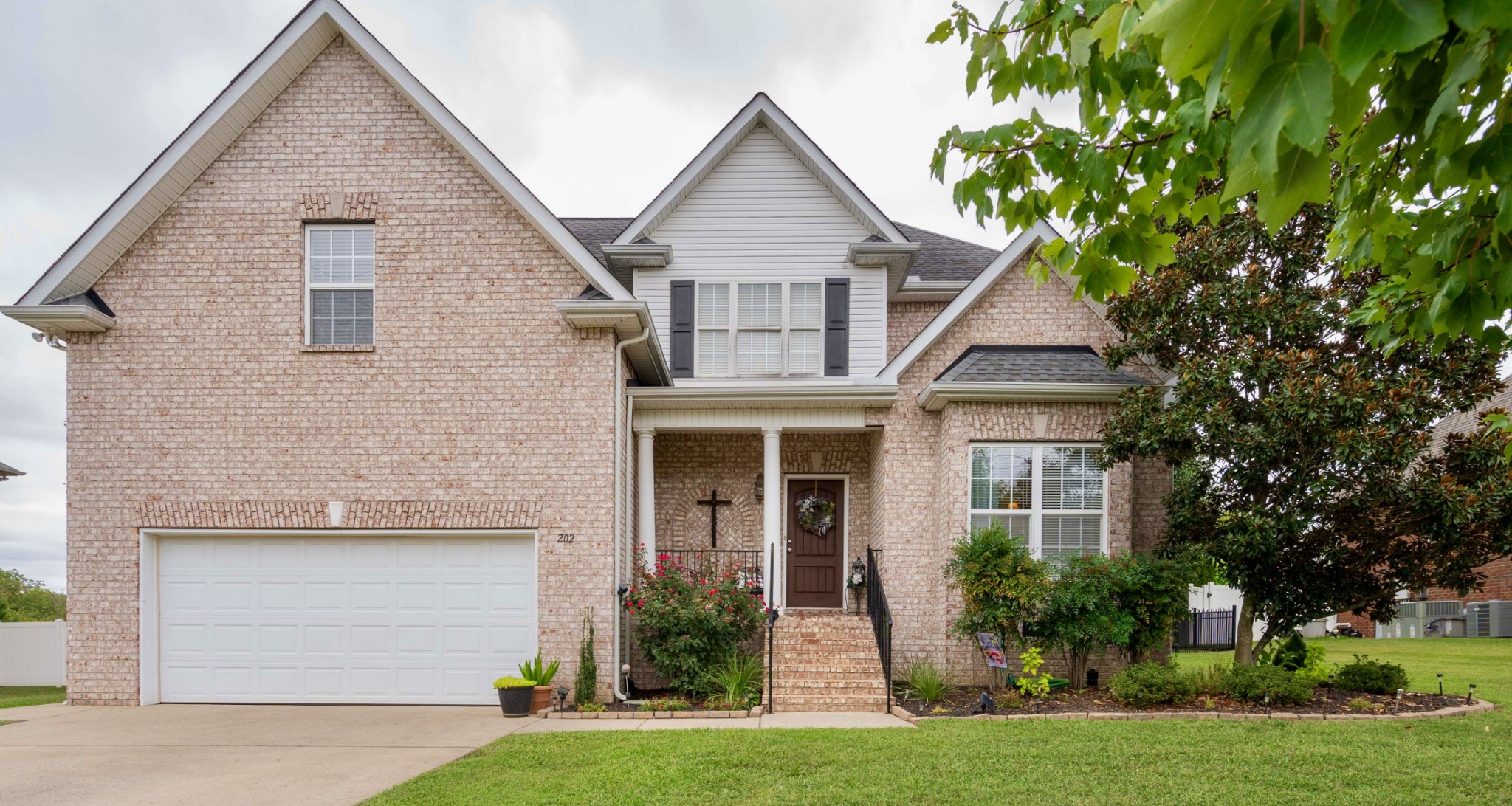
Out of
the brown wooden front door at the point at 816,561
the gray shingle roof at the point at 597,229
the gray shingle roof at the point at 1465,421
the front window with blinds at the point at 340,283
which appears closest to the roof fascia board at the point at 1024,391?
the brown wooden front door at the point at 816,561

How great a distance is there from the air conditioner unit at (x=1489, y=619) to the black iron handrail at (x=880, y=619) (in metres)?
20.2

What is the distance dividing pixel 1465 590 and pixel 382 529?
42.3 ft

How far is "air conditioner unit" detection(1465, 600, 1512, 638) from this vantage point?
76.9 feet

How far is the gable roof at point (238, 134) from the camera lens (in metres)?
10.4

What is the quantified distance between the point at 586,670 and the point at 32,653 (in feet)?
38.5

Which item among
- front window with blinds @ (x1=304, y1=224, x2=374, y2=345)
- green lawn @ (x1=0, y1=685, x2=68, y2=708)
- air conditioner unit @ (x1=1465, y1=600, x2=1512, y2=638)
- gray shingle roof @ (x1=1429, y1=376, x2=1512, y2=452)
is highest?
front window with blinds @ (x1=304, y1=224, x2=374, y2=345)

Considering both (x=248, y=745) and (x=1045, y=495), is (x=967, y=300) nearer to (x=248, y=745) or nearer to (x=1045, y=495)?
(x=1045, y=495)

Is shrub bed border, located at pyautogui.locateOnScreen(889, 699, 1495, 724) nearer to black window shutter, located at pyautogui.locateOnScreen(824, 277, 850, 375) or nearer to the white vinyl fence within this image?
black window shutter, located at pyautogui.locateOnScreen(824, 277, 850, 375)

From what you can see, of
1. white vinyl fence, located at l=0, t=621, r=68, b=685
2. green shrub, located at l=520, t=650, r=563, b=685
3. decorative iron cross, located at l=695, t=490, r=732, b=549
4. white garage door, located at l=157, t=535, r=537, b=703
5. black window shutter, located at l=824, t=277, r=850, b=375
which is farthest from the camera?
white vinyl fence, located at l=0, t=621, r=68, b=685

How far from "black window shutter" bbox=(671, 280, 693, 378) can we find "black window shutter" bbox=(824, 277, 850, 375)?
202 cm

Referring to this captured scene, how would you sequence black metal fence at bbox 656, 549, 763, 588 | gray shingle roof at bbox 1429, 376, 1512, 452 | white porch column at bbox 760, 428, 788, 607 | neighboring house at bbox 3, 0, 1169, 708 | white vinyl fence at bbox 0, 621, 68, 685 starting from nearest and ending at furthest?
neighboring house at bbox 3, 0, 1169, 708
white porch column at bbox 760, 428, 788, 607
black metal fence at bbox 656, 549, 763, 588
white vinyl fence at bbox 0, 621, 68, 685
gray shingle roof at bbox 1429, 376, 1512, 452

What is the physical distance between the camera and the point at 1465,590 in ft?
36.3

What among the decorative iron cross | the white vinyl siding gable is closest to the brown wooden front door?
the decorative iron cross

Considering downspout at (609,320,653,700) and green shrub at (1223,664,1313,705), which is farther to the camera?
downspout at (609,320,653,700)
